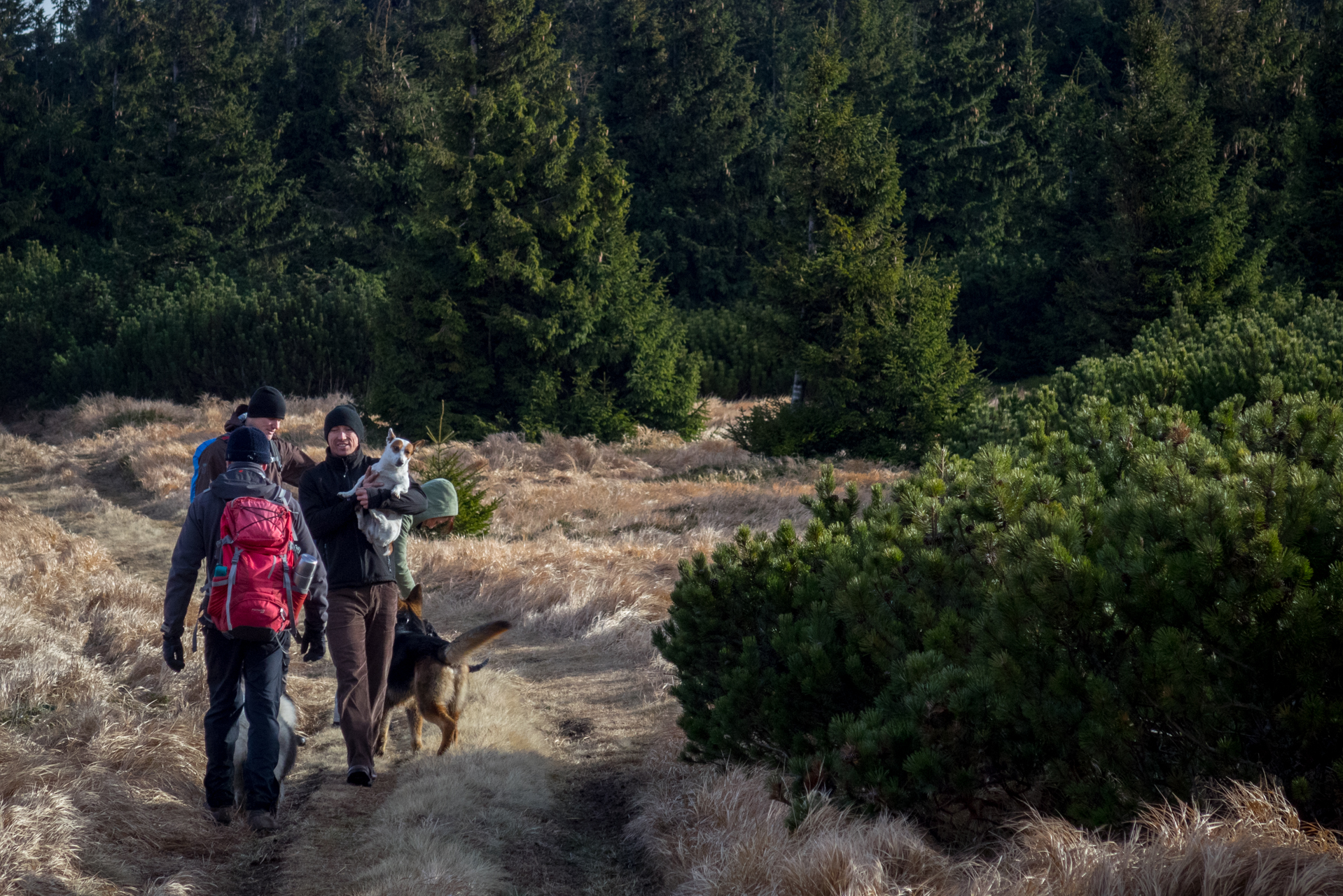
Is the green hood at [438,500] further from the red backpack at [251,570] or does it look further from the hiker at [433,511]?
the red backpack at [251,570]

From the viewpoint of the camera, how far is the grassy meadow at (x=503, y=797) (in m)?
3.15

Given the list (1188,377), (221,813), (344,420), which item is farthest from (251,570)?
(1188,377)

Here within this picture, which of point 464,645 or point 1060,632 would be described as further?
point 464,645

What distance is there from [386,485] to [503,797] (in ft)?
5.34

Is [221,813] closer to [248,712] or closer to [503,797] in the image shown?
[248,712]

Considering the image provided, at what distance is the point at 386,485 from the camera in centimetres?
480

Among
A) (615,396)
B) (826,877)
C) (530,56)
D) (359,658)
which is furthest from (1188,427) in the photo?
(530,56)

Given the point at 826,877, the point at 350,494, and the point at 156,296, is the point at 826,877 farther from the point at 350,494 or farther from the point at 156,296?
the point at 156,296

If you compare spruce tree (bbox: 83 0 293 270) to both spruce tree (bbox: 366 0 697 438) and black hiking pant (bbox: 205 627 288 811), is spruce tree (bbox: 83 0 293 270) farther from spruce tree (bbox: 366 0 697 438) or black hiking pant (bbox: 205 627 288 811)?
black hiking pant (bbox: 205 627 288 811)

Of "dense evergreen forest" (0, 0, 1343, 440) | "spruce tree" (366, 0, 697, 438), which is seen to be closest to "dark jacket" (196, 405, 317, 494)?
"dense evergreen forest" (0, 0, 1343, 440)

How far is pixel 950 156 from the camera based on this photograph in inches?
1478

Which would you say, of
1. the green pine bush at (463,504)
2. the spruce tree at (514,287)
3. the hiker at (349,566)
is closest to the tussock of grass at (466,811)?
the hiker at (349,566)

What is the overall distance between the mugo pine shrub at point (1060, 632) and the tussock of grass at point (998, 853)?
0.14 m

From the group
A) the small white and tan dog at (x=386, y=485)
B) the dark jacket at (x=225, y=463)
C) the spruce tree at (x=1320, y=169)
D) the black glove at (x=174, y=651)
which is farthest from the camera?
the spruce tree at (x=1320, y=169)
